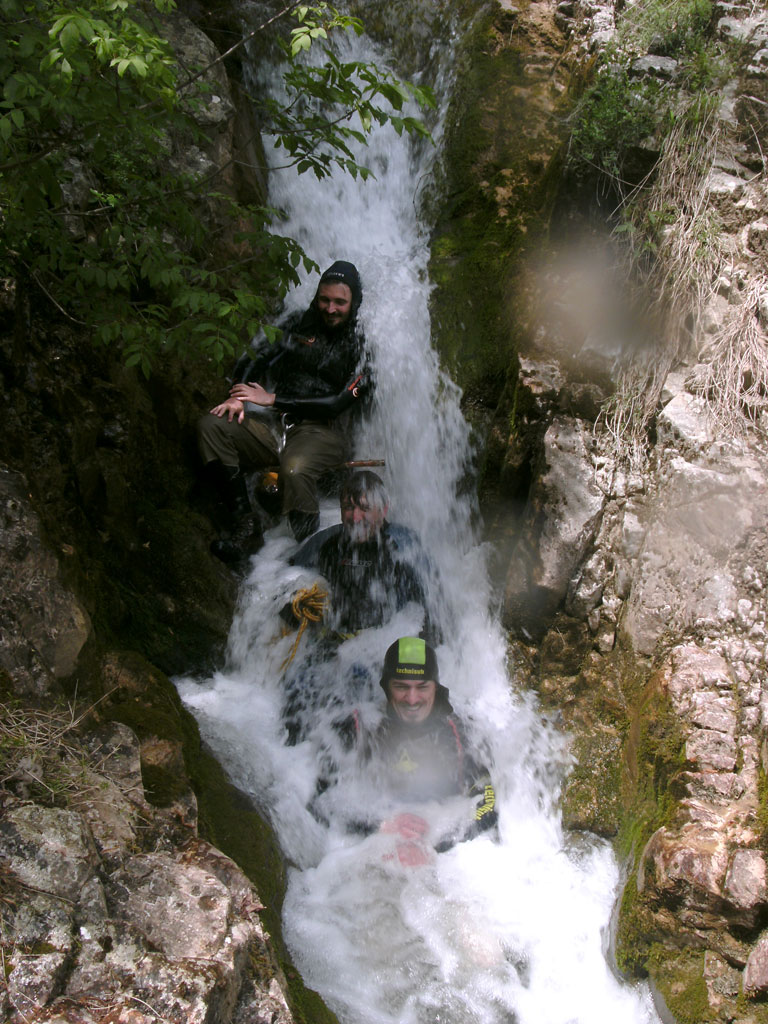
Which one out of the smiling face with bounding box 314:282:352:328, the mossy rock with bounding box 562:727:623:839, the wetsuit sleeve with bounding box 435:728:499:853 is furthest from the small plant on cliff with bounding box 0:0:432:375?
the mossy rock with bounding box 562:727:623:839

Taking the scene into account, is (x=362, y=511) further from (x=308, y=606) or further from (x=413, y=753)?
(x=413, y=753)

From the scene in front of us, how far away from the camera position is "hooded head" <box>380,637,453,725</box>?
163 inches

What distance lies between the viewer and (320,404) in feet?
18.0

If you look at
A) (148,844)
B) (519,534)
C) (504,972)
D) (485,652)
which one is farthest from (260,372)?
(504,972)

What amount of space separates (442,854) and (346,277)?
410 cm

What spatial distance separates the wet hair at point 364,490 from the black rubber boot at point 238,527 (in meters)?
0.79

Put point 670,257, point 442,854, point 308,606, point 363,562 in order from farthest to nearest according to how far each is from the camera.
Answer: point 363,562
point 308,606
point 670,257
point 442,854

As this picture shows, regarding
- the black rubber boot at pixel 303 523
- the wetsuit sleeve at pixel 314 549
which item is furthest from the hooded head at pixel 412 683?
the black rubber boot at pixel 303 523

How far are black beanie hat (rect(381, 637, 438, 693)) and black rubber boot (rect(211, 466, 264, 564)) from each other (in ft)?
5.11

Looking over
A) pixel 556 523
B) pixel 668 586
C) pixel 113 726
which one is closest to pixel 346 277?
pixel 556 523

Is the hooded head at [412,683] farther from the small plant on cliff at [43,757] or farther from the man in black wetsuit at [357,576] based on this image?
the small plant on cliff at [43,757]

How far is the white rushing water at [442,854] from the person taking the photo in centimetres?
324

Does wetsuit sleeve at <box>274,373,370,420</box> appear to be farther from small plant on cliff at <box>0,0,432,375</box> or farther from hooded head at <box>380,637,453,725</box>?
hooded head at <box>380,637,453,725</box>

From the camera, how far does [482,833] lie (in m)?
3.98
